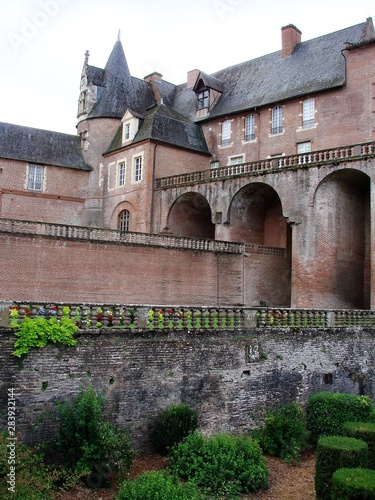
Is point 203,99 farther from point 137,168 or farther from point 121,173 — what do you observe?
point 121,173

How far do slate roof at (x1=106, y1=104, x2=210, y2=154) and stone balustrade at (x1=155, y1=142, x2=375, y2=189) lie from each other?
117 inches

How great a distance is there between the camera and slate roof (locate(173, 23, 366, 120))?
31719 mm

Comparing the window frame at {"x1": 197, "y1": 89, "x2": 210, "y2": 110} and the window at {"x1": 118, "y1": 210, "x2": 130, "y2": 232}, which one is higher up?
the window frame at {"x1": 197, "y1": 89, "x2": 210, "y2": 110}

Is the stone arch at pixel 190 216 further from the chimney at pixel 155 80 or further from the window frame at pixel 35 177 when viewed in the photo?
the chimney at pixel 155 80

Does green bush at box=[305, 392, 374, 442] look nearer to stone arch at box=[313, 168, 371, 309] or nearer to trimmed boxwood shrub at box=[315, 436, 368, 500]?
trimmed boxwood shrub at box=[315, 436, 368, 500]

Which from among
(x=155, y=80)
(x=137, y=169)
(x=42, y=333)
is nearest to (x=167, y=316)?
(x=42, y=333)

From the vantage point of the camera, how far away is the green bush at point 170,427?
12.7 meters

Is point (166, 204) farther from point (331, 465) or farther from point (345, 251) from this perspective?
point (331, 465)

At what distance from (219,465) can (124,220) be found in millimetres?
24960

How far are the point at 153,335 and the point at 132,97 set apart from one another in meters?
30.1

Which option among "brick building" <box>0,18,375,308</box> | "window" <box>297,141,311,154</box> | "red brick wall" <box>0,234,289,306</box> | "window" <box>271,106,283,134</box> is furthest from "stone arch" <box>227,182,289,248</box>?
"window" <box>271,106,283,134</box>

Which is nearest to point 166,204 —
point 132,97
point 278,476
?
point 132,97

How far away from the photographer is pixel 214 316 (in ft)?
47.5

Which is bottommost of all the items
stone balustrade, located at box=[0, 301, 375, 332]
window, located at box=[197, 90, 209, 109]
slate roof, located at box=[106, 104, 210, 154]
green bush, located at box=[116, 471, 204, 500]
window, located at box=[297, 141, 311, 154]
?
green bush, located at box=[116, 471, 204, 500]
